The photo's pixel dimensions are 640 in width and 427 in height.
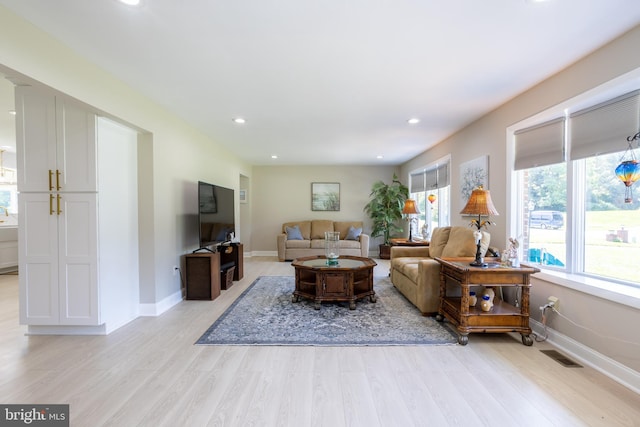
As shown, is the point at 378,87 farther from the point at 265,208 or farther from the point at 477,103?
the point at 265,208

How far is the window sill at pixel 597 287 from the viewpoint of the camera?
1.87 metres

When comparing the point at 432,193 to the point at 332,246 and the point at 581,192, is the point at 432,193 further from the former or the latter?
the point at 581,192

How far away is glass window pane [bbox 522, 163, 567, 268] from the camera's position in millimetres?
2572

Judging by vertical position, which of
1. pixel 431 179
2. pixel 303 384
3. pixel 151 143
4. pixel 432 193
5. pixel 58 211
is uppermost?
pixel 151 143

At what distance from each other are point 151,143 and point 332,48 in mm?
2317

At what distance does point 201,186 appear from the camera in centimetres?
369

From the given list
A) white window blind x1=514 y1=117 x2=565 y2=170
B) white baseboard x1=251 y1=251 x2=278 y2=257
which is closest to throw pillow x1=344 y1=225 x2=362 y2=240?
white baseboard x1=251 y1=251 x2=278 y2=257

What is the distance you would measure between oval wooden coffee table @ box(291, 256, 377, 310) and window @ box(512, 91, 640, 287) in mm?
1832

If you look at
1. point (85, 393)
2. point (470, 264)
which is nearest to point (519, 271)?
point (470, 264)

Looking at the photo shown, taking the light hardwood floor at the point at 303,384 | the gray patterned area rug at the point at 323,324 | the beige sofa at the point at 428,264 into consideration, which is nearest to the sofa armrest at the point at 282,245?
the gray patterned area rug at the point at 323,324

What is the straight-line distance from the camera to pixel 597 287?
206cm

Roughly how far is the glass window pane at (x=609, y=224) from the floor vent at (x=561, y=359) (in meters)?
0.75

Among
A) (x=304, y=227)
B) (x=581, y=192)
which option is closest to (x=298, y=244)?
(x=304, y=227)

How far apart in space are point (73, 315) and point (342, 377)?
8.58 feet
